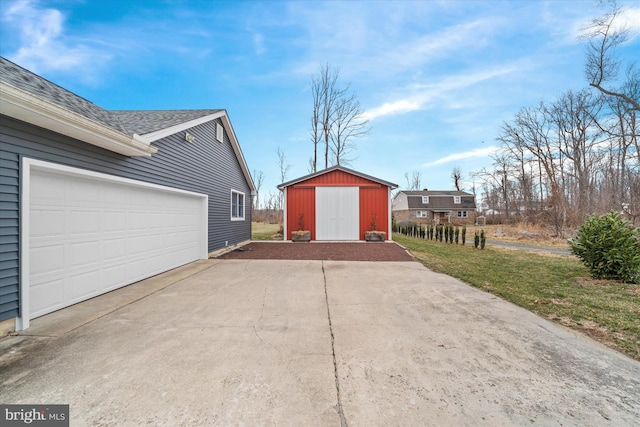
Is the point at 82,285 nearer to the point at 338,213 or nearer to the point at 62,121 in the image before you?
the point at 62,121

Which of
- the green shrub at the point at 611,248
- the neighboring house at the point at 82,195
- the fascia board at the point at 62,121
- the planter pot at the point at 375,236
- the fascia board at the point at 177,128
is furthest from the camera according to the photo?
the planter pot at the point at 375,236

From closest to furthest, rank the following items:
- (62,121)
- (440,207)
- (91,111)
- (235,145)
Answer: (62,121) < (91,111) < (235,145) < (440,207)

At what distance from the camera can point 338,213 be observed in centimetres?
1279

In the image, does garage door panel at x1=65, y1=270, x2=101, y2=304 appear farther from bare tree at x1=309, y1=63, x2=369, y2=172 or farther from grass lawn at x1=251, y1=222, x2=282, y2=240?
bare tree at x1=309, y1=63, x2=369, y2=172

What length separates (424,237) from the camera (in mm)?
16938

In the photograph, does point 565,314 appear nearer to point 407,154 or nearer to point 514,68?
point 514,68

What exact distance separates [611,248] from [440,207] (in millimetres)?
29828

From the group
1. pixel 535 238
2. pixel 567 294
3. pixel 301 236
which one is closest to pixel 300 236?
pixel 301 236

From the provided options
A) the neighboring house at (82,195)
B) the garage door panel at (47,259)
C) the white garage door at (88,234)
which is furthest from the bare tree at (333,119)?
the garage door panel at (47,259)

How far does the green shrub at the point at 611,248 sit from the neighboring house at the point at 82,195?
9839 mm

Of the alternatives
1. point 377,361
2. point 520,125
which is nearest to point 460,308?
point 377,361

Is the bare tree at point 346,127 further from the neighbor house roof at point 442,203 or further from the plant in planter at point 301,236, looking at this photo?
the neighbor house roof at point 442,203

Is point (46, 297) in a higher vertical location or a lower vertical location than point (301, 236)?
lower

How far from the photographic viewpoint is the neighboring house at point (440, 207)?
3350cm
